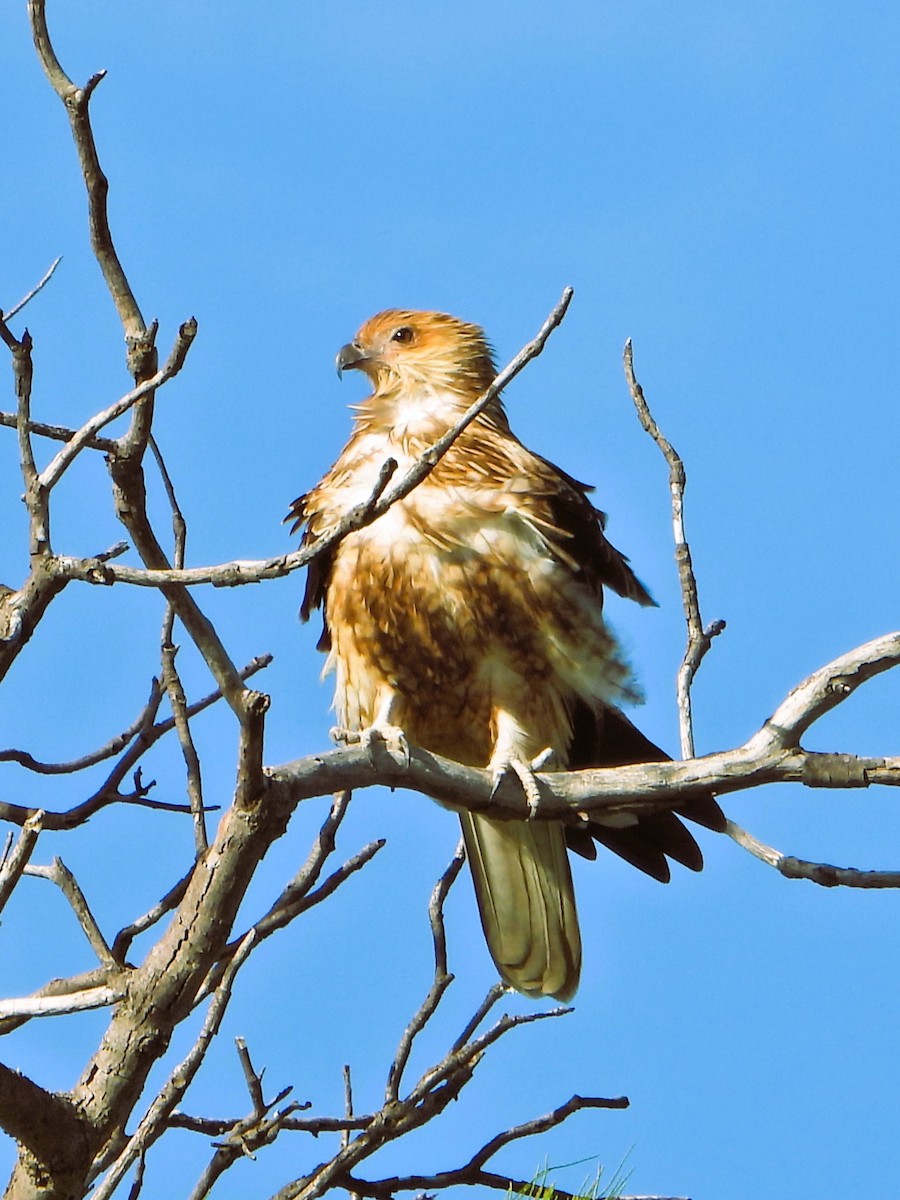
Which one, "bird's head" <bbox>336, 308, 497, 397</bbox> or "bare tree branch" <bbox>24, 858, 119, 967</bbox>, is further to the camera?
"bird's head" <bbox>336, 308, 497, 397</bbox>

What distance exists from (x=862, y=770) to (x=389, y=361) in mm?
2461

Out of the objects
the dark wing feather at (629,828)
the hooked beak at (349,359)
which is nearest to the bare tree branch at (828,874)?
the dark wing feather at (629,828)

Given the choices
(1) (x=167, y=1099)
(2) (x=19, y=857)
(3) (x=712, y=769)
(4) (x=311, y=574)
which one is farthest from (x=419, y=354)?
(1) (x=167, y=1099)

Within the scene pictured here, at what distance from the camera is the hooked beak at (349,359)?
4793 mm

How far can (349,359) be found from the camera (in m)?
4.80

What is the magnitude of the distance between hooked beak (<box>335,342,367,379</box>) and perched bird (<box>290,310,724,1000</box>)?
0.39 m

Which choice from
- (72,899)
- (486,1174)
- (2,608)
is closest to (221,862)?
(72,899)

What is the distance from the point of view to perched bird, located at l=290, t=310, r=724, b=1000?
152 inches

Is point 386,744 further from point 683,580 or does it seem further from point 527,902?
point 527,902

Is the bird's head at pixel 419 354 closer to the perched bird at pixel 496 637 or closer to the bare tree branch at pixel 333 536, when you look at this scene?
the perched bird at pixel 496 637

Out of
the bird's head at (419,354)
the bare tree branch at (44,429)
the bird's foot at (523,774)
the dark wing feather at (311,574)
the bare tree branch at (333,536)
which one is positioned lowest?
the bare tree branch at (333,536)

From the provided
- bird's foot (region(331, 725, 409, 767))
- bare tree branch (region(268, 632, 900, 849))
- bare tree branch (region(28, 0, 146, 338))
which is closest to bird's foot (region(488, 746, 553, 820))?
bare tree branch (region(268, 632, 900, 849))

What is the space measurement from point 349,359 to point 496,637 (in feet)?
4.47

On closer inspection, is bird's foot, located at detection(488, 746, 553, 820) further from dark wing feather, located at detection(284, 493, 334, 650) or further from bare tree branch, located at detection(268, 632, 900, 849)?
dark wing feather, located at detection(284, 493, 334, 650)
